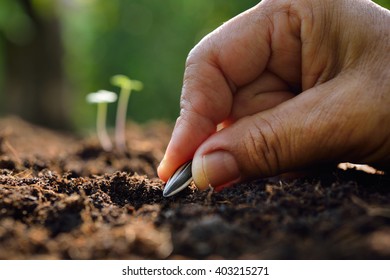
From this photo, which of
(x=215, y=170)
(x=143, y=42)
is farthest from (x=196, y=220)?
(x=143, y=42)

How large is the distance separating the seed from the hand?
0.05 m

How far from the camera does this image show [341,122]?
1.74 metres

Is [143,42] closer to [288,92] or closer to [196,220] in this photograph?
[288,92]

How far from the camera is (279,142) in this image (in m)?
1.83

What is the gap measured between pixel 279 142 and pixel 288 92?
25.8 inches

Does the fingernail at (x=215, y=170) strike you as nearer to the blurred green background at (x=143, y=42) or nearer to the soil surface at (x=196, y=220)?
the soil surface at (x=196, y=220)

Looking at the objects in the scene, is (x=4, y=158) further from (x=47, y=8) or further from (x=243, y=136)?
(x=47, y=8)

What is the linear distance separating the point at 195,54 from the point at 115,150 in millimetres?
1253

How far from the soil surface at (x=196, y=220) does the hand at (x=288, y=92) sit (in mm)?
141

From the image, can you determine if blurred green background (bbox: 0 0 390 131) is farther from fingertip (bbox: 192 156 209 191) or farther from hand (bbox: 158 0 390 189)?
fingertip (bbox: 192 156 209 191)

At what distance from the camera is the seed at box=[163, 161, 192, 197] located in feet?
6.07

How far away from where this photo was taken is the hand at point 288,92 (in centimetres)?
176

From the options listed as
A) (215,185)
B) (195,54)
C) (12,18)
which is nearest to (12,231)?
(215,185)

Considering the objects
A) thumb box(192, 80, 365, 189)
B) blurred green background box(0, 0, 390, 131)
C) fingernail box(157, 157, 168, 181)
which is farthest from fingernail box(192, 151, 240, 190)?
blurred green background box(0, 0, 390, 131)
